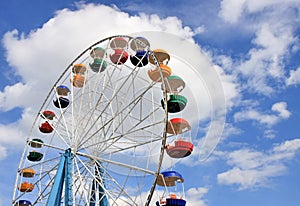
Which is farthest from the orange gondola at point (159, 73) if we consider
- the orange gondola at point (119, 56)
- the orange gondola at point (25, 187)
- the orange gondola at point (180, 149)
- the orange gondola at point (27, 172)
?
the orange gondola at point (25, 187)

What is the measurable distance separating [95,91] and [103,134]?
204cm

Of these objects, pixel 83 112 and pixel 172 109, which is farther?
pixel 83 112

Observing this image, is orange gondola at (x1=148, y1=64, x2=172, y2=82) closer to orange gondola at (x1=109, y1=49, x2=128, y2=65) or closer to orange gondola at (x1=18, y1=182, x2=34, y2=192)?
orange gondola at (x1=109, y1=49, x2=128, y2=65)

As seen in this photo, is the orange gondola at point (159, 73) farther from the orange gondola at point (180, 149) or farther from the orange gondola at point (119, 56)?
the orange gondola at point (180, 149)

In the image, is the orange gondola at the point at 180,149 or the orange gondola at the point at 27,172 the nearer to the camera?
the orange gondola at the point at 180,149

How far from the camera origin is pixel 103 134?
16188mm

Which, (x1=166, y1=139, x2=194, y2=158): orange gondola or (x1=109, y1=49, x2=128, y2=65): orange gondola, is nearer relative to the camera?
(x1=166, y1=139, x2=194, y2=158): orange gondola

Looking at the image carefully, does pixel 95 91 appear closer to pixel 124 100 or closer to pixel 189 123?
pixel 124 100

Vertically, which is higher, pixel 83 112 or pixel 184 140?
pixel 83 112

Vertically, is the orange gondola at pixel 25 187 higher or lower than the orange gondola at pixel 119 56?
lower

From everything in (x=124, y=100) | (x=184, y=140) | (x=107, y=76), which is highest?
(x=107, y=76)

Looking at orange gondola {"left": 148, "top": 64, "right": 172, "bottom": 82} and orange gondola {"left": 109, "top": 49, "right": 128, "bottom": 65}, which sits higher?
orange gondola {"left": 109, "top": 49, "right": 128, "bottom": 65}

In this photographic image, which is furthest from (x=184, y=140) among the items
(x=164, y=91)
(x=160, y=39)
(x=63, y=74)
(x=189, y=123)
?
(x=63, y=74)

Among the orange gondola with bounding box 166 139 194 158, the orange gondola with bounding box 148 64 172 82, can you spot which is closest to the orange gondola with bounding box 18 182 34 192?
the orange gondola with bounding box 166 139 194 158
